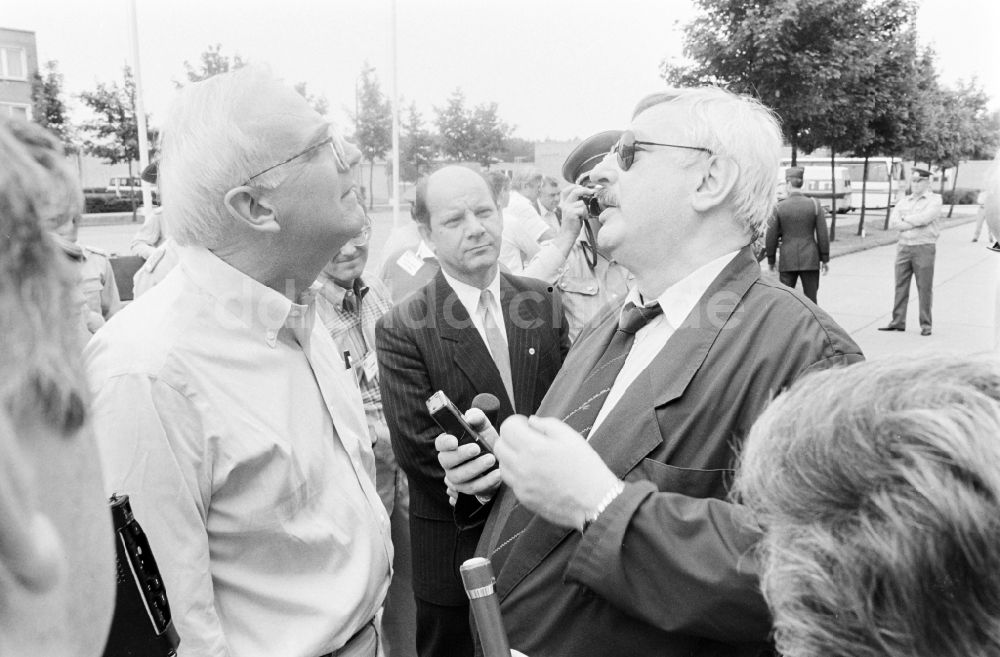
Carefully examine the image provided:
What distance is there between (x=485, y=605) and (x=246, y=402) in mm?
676

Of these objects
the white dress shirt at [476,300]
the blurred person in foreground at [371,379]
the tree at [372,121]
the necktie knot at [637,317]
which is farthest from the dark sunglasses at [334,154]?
the tree at [372,121]

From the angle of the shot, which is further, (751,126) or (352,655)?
(751,126)

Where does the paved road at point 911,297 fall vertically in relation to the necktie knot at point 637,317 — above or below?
below

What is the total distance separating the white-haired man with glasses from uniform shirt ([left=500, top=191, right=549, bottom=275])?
4993 mm

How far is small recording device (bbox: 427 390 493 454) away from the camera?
1870 mm

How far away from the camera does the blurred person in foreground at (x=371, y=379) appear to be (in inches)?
134

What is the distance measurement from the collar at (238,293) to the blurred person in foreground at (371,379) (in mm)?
1457

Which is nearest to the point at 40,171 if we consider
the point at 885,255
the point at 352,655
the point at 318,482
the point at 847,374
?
the point at 847,374

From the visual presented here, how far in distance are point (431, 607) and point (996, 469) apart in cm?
258

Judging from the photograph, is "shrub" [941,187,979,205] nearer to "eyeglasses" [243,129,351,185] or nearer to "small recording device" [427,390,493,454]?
"small recording device" [427,390,493,454]

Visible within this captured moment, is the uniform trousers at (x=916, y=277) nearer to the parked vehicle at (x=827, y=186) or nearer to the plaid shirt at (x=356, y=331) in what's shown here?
the plaid shirt at (x=356, y=331)

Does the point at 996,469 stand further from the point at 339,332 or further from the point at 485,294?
the point at 339,332

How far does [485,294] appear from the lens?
3246 mm

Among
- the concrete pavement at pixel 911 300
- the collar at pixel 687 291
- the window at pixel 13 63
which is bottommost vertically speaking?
the concrete pavement at pixel 911 300
